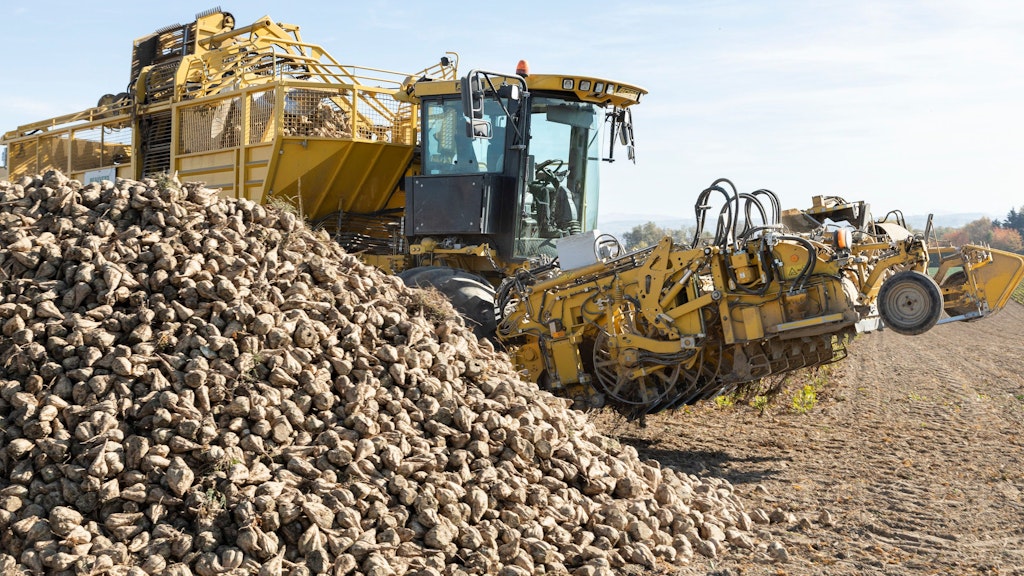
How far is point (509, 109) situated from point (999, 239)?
49966mm

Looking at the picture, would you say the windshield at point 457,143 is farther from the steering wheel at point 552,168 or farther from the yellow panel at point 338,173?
the yellow panel at point 338,173

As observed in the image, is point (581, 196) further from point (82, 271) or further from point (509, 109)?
point (82, 271)

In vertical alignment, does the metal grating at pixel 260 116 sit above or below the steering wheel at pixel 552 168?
above

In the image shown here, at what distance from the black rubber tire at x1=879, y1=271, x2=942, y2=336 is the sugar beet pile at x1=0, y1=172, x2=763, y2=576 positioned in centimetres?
153

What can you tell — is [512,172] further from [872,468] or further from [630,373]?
[872,468]

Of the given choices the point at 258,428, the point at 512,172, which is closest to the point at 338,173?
the point at 512,172

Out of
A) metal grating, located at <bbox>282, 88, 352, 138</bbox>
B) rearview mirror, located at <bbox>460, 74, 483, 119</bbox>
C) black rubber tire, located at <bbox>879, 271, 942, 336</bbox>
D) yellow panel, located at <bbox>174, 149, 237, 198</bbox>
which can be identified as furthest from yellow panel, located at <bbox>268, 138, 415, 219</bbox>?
black rubber tire, located at <bbox>879, 271, 942, 336</bbox>

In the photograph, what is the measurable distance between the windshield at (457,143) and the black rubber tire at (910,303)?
370 cm

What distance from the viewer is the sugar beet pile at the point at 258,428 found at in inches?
166

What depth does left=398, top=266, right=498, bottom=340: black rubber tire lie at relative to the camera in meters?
7.76

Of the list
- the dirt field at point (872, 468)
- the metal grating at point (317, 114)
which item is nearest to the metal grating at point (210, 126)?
the metal grating at point (317, 114)

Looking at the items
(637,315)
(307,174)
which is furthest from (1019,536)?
(307,174)

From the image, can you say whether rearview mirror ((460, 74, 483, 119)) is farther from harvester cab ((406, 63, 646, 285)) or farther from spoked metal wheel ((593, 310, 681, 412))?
spoked metal wheel ((593, 310, 681, 412))

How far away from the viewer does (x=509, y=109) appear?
8.22 metres
